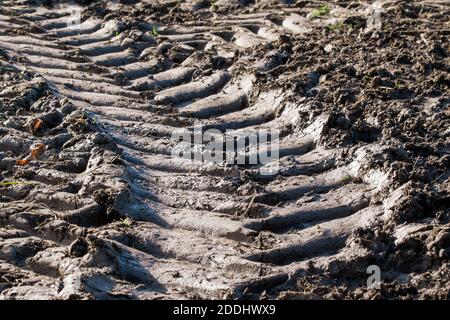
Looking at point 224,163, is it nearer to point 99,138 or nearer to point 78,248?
point 99,138

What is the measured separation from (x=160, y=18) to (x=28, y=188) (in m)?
3.21

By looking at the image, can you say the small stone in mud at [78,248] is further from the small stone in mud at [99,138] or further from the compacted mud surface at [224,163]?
the small stone in mud at [99,138]

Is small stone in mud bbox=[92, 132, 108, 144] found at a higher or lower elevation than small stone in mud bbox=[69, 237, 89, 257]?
higher

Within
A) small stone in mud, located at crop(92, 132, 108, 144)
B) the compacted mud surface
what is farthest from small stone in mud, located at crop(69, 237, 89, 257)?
small stone in mud, located at crop(92, 132, 108, 144)

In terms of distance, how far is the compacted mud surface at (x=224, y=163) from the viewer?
11.7 feet

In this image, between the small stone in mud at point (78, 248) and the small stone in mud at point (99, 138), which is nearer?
the small stone in mud at point (78, 248)

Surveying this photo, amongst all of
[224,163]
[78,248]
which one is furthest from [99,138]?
[78,248]

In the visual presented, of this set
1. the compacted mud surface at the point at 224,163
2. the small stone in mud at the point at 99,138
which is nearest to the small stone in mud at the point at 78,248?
the compacted mud surface at the point at 224,163

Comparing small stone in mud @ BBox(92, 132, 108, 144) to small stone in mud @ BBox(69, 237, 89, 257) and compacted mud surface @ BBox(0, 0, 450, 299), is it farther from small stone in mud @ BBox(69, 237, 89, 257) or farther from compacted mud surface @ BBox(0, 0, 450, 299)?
small stone in mud @ BBox(69, 237, 89, 257)

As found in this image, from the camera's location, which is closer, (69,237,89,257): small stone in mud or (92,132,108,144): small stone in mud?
(69,237,89,257): small stone in mud

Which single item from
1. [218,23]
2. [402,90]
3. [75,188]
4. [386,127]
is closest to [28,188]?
[75,188]

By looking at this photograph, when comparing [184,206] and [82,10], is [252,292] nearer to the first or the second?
[184,206]

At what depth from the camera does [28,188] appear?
4254mm

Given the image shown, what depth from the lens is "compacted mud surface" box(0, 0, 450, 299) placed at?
3.55 metres
